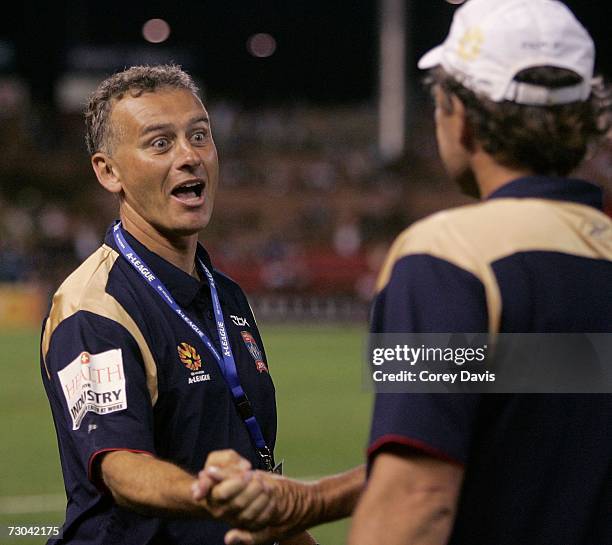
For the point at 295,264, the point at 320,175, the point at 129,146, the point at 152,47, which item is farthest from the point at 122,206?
the point at 152,47

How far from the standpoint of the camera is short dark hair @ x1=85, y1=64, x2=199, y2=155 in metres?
3.57

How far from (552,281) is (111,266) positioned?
1.55m

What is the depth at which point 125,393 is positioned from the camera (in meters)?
3.08

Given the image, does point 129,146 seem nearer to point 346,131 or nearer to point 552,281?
point 552,281

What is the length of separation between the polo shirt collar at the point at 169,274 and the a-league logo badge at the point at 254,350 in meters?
0.22

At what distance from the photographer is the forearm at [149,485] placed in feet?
9.39

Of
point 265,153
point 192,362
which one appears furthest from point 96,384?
point 265,153

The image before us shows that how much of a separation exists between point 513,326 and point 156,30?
3939cm

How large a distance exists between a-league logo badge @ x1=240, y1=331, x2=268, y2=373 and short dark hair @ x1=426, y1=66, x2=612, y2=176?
1497mm

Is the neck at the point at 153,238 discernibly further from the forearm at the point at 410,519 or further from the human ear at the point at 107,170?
the forearm at the point at 410,519

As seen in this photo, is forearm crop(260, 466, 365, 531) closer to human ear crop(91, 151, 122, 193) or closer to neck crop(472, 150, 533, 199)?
neck crop(472, 150, 533, 199)

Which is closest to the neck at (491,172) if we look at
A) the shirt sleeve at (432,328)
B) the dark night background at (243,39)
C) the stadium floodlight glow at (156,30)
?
the shirt sleeve at (432,328)

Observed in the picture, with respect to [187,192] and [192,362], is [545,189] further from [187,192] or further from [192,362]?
[187,192]

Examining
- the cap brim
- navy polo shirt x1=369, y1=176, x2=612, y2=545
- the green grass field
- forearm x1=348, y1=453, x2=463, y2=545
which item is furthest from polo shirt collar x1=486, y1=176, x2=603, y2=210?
the green grass field
